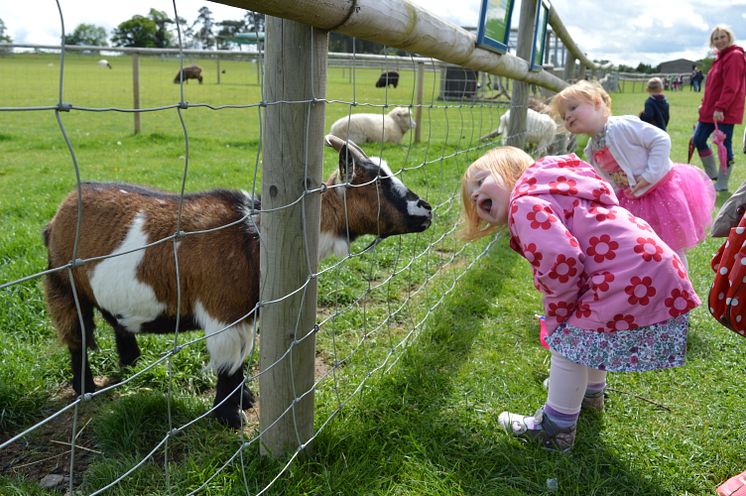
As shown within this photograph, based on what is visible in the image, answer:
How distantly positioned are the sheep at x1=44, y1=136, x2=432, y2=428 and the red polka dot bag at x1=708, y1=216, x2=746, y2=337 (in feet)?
4.28

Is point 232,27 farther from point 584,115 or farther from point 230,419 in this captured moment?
point 230,419

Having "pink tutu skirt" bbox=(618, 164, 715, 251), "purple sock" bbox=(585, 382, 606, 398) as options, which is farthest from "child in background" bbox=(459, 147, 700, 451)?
"pink tutu skirt" bbox=(618, 164, 715, 251)

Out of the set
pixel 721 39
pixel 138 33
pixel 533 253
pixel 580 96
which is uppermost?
pixel 138 33

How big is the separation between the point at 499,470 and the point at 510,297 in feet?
6.23

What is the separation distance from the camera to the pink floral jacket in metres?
2.24

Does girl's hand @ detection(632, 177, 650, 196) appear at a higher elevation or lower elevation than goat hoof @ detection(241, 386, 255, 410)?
higher

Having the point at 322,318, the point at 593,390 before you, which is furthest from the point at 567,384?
the point at 322,318

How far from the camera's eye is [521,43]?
484 cm

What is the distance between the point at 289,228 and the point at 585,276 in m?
1.18

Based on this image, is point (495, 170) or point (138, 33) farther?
point (138, 33)

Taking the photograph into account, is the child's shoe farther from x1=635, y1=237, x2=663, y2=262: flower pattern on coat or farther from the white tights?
x1=635, y1=237, x2=663, y2=262: flower pattern on coat

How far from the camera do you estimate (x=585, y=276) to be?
238 cm

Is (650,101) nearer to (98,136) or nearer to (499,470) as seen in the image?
(499,470)

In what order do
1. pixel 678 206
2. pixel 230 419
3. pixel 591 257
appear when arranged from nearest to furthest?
1. pixel 591 257
2. pixel 230 419
3. pixel 678 206
